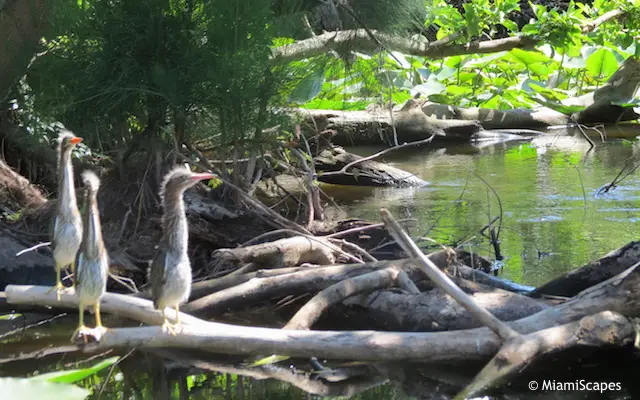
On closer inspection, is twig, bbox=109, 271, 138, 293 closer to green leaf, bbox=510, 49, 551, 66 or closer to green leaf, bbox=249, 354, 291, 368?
green leaf, bbox=249, 354, 291, 368

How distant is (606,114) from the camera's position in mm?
13938

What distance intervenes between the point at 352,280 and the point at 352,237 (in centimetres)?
159

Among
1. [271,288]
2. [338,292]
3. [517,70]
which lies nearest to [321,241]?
[271,288]

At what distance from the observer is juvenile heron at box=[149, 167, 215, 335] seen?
11.2ft

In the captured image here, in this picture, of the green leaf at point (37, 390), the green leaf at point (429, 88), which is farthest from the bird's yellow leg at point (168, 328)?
the green leaf at point (429, 88)

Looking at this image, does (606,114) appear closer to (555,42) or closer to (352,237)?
(555,42)

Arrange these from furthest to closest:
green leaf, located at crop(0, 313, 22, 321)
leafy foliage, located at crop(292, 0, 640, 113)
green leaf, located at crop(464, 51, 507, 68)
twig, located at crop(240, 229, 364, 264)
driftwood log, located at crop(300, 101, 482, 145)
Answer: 1. green leaf, located at crop(464, 51, 507, 68)
2. leafy foliage, located at crop(292, 0, 640, 113)
3. driftwood log, located at crop(300, 101, 482, 145)
4. twig, located at crop(240, 229, 364, 264)
5. green leaf, located at crop(0, 313, 22, 321)

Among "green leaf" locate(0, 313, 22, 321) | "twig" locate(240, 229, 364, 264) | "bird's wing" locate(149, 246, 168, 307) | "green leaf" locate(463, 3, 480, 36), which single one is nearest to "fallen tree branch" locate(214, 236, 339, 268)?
"twig" locate(240, 229, 364, 264)

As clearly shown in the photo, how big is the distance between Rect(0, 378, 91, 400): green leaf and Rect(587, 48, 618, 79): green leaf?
14739 millimetres

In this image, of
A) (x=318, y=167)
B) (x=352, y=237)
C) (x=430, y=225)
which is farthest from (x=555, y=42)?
(x=352, y=237)

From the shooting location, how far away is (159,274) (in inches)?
135

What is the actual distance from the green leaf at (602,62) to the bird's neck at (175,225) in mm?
12585

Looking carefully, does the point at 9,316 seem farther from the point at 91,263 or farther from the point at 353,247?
the point at 353,247

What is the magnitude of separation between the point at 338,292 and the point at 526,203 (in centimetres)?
399
